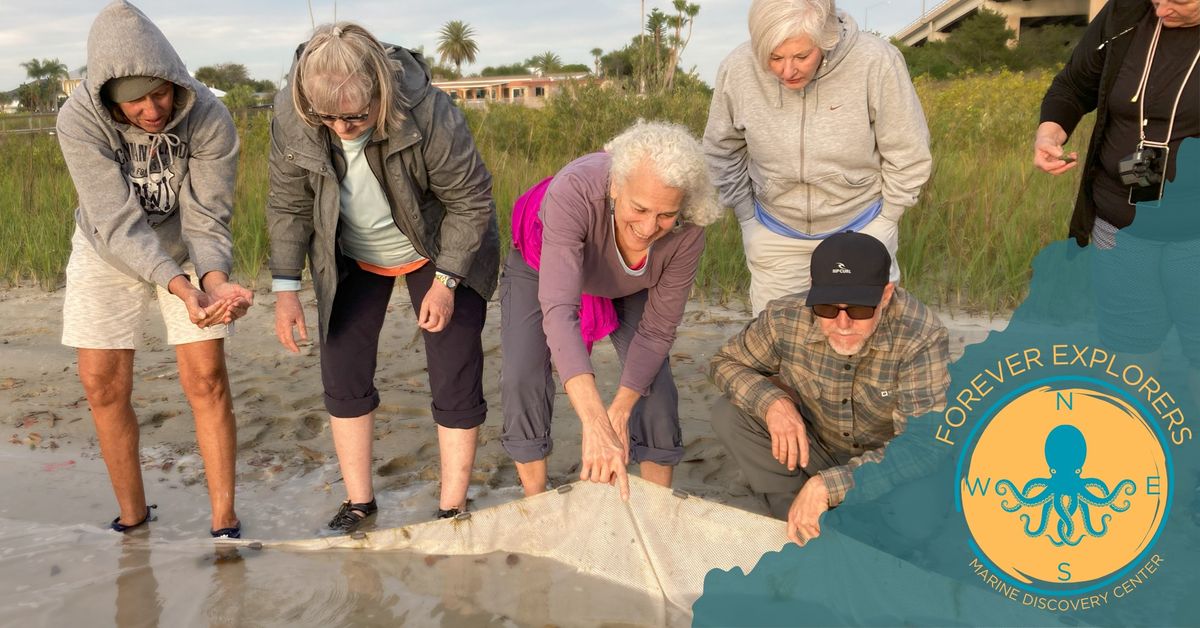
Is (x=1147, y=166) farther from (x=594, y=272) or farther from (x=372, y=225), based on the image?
(x=372, y=225)

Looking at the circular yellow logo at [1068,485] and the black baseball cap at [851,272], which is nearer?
the circular yellow logo at [1068,485]

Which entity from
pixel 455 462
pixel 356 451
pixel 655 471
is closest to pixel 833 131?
pixel 655 471

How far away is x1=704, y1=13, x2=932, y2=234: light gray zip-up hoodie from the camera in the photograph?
3043mm

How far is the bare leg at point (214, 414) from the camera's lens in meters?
3.14

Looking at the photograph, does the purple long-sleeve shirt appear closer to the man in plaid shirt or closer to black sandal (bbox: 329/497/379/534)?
the man in plaid shirt

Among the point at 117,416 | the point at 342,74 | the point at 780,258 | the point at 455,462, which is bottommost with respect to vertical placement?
the point at 455,462

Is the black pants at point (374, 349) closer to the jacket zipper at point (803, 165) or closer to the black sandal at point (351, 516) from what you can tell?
the black sandal at point (351, 516)

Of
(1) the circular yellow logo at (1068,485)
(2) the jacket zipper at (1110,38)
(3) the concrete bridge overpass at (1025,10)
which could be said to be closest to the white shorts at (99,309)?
(1) the circular yellow logo at (1068,485)

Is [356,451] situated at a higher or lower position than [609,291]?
lower

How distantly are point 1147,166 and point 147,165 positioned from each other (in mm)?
2945

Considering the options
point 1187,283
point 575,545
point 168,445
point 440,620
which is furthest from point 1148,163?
point 168,445

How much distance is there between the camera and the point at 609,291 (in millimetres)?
3000
